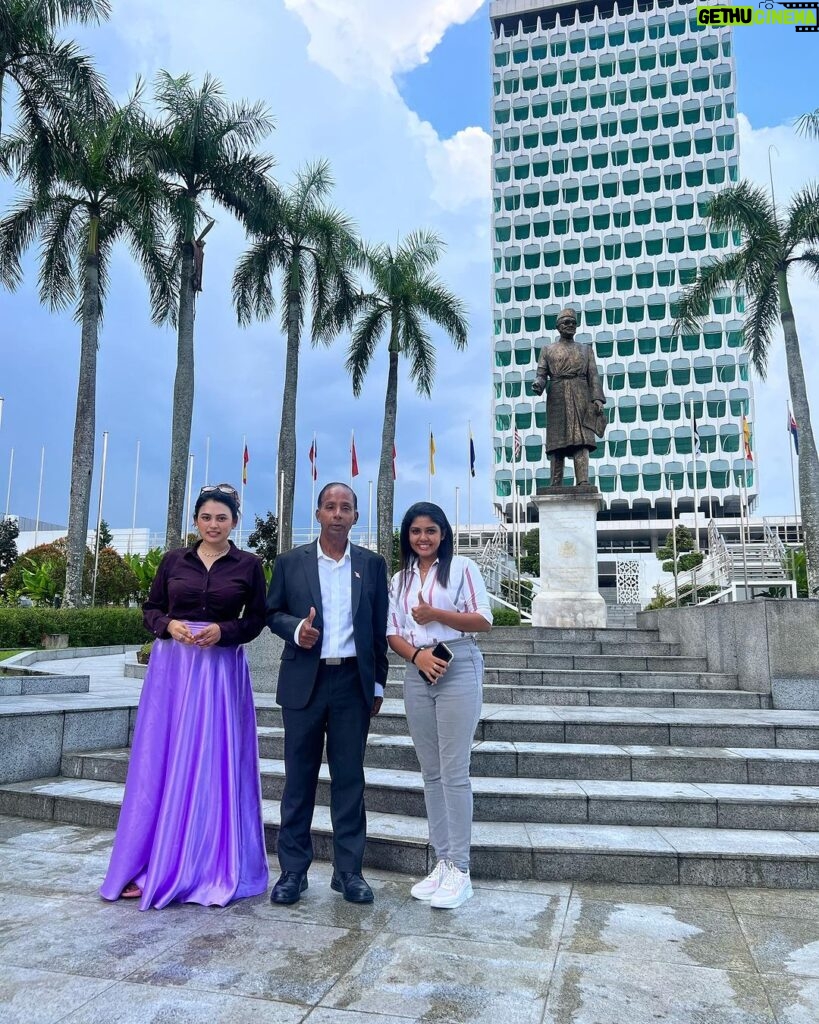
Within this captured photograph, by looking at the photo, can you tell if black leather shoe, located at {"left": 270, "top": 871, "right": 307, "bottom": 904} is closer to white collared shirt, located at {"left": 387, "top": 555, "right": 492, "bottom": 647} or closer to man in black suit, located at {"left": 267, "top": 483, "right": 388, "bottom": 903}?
man in black suit, located at {"left": 267, "top": 483, "right": 388, "bottom": 903}

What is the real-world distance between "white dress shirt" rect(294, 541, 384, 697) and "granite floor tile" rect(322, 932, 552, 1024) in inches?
44.2

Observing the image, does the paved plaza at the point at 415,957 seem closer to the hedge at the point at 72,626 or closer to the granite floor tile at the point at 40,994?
the granite floor tile at the point at 40,994

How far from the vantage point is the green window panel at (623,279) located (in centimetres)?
5900

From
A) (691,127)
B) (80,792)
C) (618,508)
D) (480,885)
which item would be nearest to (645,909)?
(480,885)

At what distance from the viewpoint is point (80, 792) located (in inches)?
205

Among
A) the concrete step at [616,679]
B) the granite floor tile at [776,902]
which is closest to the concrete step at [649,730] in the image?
the concrete step at [616,679]

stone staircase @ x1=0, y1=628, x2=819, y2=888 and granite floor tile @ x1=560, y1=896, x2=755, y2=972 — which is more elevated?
stone staircase @ x1=0, y1=628, x2=819, y2=888

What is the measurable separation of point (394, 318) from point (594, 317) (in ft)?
129

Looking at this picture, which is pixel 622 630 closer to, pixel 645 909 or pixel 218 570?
pixel 645 909

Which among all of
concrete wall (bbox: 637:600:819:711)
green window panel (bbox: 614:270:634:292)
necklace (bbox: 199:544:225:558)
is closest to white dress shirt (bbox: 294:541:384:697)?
necklace (bbox: 199:544:225:558)

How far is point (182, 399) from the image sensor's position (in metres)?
18.5

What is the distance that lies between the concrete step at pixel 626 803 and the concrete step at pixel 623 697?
2.25m

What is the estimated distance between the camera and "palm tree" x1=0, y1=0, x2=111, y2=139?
16.2 meters

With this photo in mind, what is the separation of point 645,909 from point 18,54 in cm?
2025
